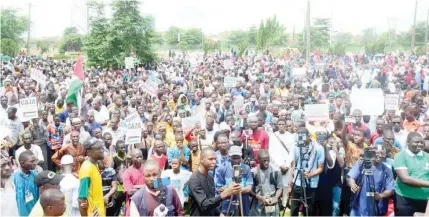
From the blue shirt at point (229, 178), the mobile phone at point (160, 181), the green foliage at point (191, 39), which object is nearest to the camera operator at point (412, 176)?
the blue shirt at point (229, 178)

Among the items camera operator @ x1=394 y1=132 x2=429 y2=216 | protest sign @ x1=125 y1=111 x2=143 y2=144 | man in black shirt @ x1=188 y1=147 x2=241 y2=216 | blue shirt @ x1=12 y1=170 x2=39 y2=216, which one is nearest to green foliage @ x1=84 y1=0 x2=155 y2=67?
protest sign @ x1=125 y1=111 x2=143 y2=144

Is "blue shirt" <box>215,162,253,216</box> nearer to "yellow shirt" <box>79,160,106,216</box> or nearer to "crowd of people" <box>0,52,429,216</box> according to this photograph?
"crowd of people" <box>0,52,429,216</box>

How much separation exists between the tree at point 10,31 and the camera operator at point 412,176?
3899cm

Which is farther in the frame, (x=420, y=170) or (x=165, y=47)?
(x=165, y=47)

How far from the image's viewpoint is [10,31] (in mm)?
50469

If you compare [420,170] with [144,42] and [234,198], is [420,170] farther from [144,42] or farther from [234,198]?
[144,42]

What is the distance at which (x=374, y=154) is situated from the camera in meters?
5.79

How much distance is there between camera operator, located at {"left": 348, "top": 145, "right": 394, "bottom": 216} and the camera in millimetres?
5859

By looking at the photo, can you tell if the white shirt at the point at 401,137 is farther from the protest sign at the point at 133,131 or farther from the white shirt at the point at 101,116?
the white shirt at the point at 101,116

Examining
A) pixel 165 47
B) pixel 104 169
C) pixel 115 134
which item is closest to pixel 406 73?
pixel 115 134

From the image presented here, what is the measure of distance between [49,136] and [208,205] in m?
5.45

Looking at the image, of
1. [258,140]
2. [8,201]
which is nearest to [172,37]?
[258,140]

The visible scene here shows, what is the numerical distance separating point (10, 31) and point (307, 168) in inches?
1954

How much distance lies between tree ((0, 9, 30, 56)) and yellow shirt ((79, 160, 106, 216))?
125 ft
